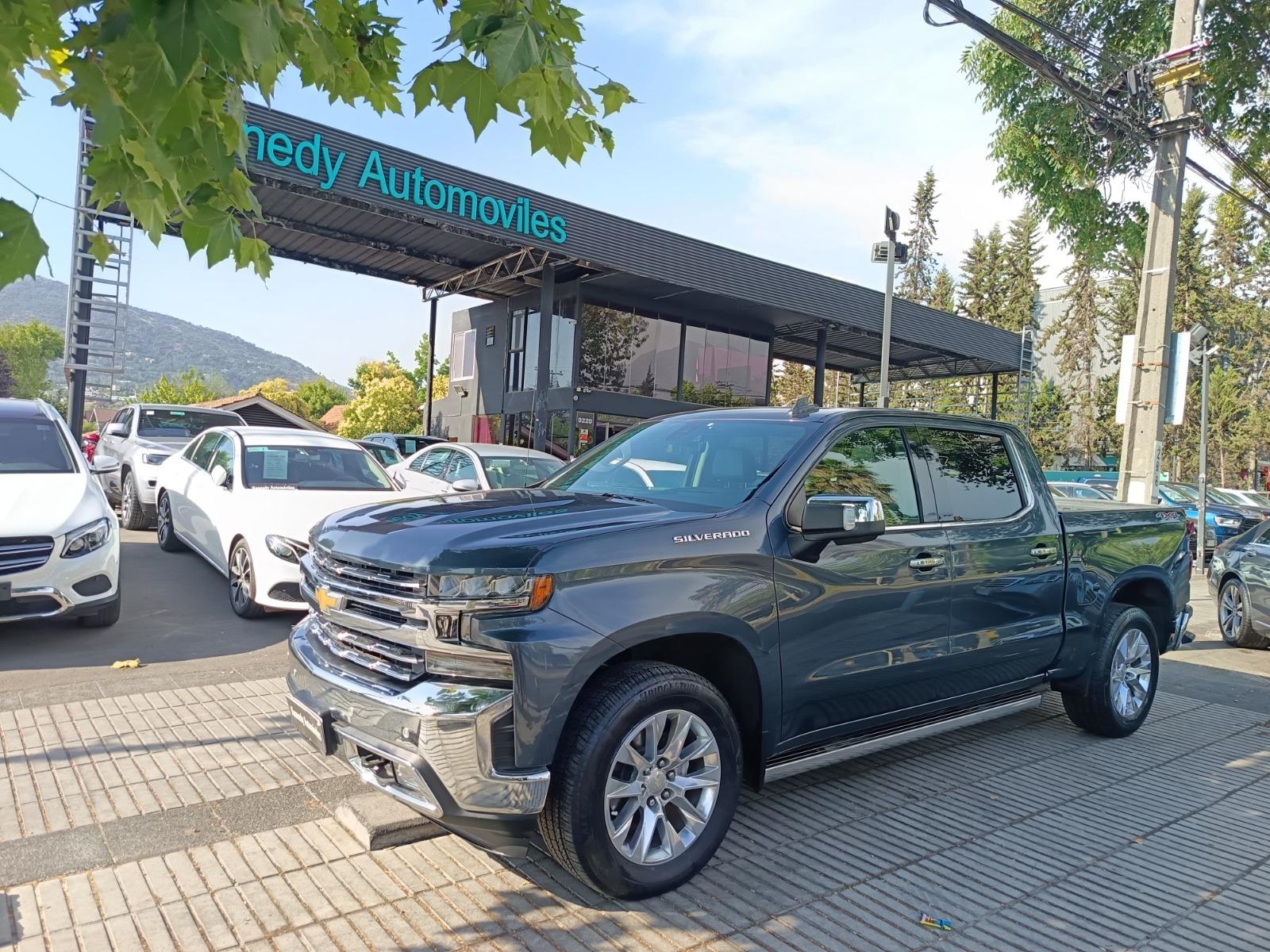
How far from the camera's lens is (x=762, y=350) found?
102 feet

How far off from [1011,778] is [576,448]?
20.6 meters

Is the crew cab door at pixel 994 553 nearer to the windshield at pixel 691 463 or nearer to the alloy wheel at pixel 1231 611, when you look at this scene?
the windshield at pixel 691 463

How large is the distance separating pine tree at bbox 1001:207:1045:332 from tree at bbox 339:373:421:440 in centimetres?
3981

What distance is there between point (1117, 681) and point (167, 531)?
31.8 feet

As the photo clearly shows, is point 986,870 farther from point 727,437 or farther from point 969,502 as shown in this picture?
point 727,437

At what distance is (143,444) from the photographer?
464 inches

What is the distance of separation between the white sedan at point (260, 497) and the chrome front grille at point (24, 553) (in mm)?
1471

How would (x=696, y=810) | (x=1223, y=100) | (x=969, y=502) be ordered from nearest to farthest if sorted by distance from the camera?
1. (x=696, y=810)
2. (x=969, y=502)
3. (x=1223, y=100)

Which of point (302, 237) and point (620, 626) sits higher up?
point (302, 237)

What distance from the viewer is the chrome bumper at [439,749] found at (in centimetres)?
287

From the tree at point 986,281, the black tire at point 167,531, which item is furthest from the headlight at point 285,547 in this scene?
the tree at point 986,281

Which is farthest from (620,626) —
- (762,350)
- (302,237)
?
(762,350)

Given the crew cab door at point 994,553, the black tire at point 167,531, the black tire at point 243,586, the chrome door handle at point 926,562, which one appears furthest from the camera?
the black tire at point 167,531

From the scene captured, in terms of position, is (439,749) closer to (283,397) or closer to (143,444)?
(143,444)
